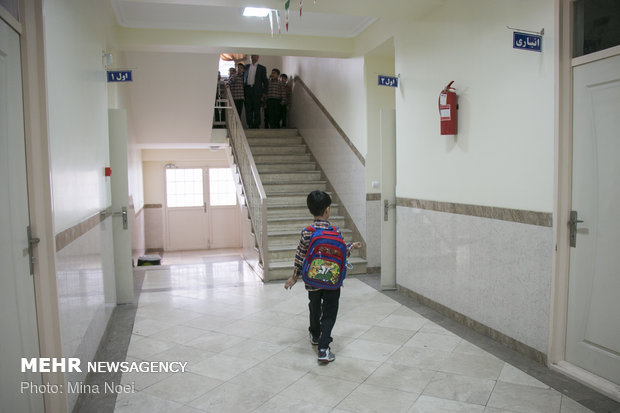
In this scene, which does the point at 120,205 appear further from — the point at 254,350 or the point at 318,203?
the point at 318,203

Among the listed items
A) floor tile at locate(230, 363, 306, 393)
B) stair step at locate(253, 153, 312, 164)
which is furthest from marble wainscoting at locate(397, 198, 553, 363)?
stair step at locate(253, 153, 312, 164)

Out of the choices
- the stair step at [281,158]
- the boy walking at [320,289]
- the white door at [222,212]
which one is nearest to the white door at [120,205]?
the boy walking at [320,289]

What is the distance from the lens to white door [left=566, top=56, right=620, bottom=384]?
288cm

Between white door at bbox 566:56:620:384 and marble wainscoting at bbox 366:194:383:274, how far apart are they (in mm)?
3507

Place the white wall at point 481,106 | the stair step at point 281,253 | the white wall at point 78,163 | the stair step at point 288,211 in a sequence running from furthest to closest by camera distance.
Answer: the stair step at point 288,211
the stair step at point 281,253
the white wall at point 481,106
the white wall at point 78,163

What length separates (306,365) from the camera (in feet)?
11.2

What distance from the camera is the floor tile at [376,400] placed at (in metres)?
2.75

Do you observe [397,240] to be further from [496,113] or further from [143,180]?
[143,180]

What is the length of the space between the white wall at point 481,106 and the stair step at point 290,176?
334 centimetres

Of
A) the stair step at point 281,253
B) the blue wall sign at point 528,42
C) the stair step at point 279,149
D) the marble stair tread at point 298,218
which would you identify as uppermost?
the blue wall sign at point 528,42

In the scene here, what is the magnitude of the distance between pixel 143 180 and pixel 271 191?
6.09 meters

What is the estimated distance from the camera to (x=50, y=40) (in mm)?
2600

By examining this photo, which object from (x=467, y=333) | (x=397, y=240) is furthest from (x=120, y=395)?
(x=397, y=240)

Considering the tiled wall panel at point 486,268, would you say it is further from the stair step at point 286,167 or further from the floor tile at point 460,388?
the stair step at point 286,167
